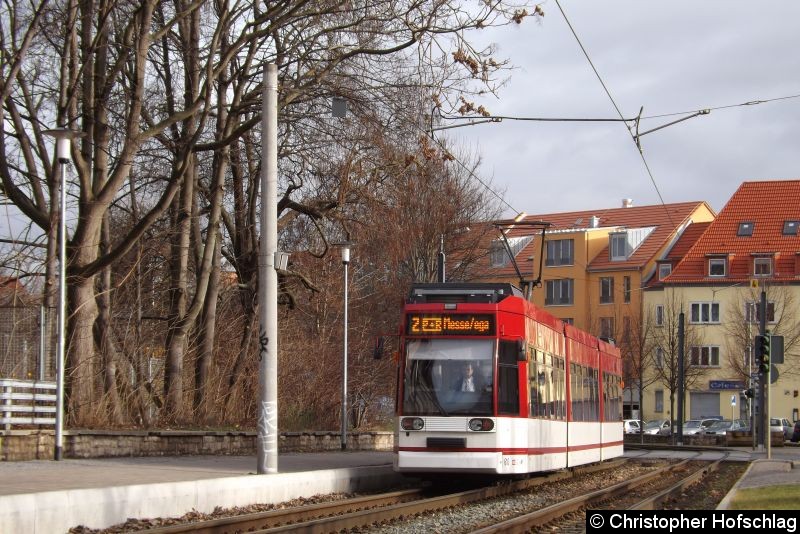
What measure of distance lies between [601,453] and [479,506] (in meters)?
11.7

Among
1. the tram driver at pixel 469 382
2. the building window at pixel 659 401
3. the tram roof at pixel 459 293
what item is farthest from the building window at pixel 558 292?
the tram driver at pixel 469 382

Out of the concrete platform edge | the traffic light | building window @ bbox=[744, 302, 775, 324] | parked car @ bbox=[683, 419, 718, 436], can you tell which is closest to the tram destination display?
the concrete platform edge

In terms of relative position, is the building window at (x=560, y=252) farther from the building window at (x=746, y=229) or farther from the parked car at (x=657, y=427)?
the parked car at (x=657, y=427)

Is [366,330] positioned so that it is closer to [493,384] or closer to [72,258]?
[72,258]

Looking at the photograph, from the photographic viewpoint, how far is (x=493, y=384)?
18203 mm

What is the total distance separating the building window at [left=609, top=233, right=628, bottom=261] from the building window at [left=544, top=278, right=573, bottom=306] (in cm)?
373

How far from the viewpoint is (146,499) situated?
13.0 meters

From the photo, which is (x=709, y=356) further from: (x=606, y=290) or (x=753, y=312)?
(x=606, y=290)

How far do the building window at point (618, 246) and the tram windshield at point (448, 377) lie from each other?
66278 mm

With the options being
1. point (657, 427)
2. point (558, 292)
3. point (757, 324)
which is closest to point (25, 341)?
point (757, 324)

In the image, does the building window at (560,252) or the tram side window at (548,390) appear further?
the building window at (560,252)

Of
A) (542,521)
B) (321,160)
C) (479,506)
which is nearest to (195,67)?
(321,160)

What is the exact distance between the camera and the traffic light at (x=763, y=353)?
3353 centimetres

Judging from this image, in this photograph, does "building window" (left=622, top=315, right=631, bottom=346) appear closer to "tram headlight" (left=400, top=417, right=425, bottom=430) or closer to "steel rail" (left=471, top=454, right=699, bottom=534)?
"steel rail" (left=471, top=454, right=699, bottom=534)
